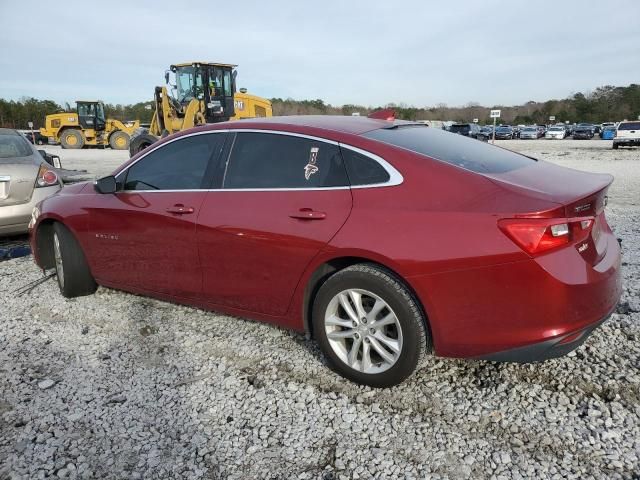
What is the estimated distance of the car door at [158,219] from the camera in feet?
11.4

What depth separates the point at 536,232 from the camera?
2346mm

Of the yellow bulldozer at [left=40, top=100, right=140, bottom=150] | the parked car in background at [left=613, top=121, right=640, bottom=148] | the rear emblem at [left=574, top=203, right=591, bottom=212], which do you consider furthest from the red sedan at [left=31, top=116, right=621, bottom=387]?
the yellow bulldozer at [left=40, top=100, right=140, bottom=150]

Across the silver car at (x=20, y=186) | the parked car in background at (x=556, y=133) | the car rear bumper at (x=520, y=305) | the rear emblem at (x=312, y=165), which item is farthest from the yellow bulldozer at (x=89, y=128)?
the parked car in background at (x=556, y=133)

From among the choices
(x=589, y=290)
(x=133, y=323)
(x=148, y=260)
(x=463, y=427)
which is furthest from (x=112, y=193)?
(x=589, y=290)

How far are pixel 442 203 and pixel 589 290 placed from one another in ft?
2.75

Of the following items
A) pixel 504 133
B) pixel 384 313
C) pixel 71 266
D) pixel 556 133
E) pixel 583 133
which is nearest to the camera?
pixel 384 313

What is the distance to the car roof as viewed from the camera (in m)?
3.15

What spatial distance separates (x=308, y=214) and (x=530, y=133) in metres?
52.4

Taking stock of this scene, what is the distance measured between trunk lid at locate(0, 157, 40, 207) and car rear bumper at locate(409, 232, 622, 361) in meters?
5.40

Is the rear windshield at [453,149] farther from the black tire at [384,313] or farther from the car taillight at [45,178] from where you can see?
the car taillight at [45,178]

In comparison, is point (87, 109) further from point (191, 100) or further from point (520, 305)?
point (520, 305)

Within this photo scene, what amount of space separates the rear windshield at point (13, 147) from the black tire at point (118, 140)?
24.2 meters

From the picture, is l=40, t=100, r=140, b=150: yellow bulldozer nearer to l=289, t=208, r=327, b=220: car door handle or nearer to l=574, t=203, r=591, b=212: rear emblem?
l=289, t=208, r=327, b=220: car door handle

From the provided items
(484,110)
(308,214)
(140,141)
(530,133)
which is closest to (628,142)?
(530,133)
